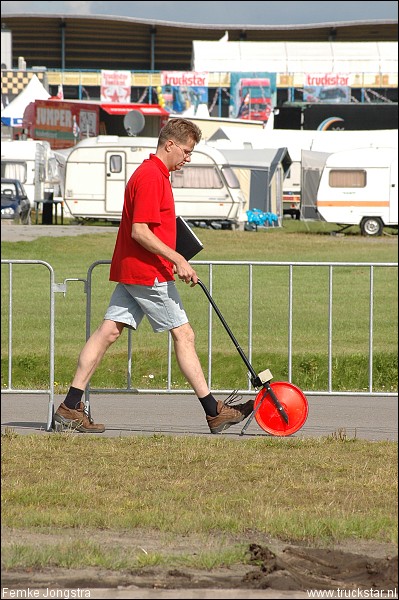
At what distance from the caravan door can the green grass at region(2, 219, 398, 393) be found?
8209 millimetres

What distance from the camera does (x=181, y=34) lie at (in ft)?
323

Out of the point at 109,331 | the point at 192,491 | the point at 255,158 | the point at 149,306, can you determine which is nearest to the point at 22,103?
the point at 255,158

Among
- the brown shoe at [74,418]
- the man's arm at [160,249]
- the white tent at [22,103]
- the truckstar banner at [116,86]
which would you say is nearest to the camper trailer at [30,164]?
the white tent at [22,103]

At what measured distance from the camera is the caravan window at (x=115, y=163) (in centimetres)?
3428

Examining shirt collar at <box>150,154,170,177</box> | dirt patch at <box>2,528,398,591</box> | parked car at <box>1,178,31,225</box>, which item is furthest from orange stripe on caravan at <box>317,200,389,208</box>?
dirt patch at <box>2,528,398,591</box>

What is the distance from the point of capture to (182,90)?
76.4 m

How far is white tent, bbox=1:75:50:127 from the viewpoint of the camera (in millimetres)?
54375

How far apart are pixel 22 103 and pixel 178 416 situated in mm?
49299

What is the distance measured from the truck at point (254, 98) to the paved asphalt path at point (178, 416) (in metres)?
61.1

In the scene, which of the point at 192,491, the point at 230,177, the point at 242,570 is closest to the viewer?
the point at 242,570

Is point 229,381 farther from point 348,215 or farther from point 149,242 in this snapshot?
point 348,215

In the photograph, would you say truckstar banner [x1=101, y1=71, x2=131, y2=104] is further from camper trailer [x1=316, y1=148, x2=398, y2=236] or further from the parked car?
camper trailer [x1=316, y1=148, x2=398, y2=236]

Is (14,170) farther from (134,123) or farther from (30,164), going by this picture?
(134,123)

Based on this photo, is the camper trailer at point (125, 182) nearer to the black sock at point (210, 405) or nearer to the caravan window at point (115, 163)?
the caravan window at point (115, 163)
